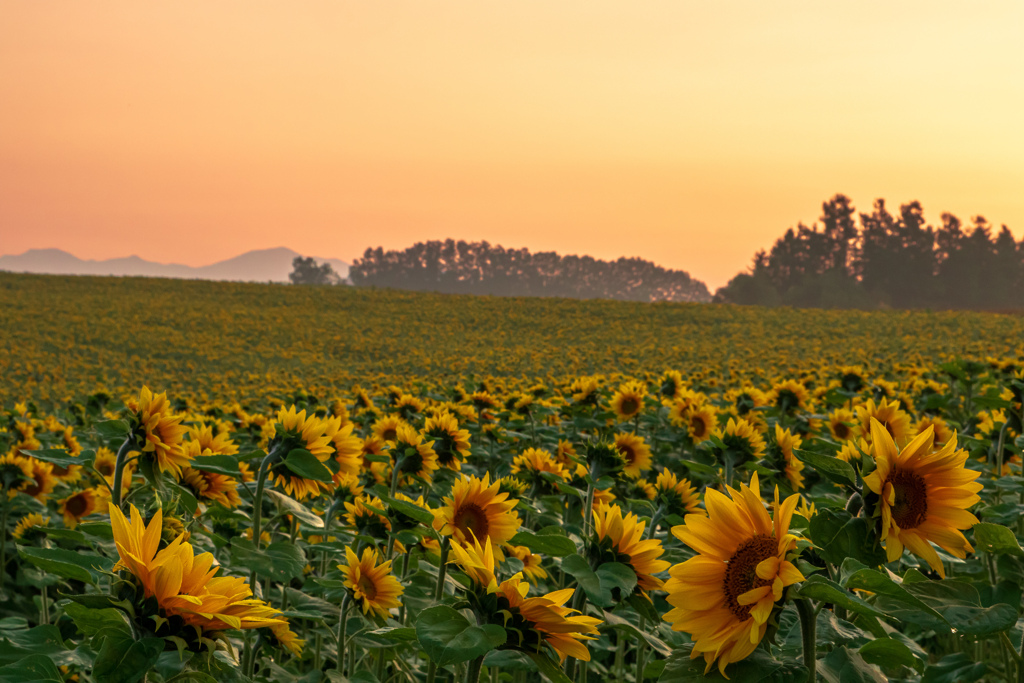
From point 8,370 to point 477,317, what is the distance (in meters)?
20.0

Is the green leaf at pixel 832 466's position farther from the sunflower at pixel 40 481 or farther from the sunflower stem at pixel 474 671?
the sunflower at pixel 40 481

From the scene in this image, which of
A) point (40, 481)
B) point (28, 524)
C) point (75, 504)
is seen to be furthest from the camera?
point (40, 481)

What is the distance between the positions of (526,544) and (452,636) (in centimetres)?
32

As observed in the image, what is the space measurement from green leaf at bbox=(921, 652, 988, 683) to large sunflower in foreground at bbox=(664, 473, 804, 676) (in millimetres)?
598

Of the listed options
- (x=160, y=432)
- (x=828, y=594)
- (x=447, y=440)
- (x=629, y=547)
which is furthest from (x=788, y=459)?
(x=160, y=432)

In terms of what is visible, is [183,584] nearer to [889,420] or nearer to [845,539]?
[845,539]

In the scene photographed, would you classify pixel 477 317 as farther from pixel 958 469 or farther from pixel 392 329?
pixel 958 469

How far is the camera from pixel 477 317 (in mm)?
35125

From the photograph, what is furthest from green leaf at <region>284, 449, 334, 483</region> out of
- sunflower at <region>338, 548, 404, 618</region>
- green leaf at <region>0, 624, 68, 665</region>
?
green leaf at <region>0, 624, 68, 665</region>

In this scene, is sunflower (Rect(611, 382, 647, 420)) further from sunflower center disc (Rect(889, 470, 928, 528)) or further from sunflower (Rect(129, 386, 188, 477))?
sunflower center disc (Rect(889, 470, 928, 528))

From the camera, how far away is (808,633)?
3.62 feet

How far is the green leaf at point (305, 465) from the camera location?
1.96 m

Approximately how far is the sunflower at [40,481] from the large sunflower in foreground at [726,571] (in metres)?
4.01

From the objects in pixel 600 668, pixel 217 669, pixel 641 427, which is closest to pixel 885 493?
pixel 217 669
